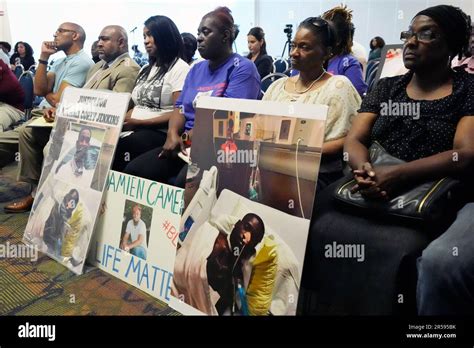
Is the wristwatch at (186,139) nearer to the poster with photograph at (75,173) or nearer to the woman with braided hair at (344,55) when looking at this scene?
the poster with photograph at (75,173)

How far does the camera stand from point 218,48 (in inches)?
80.4

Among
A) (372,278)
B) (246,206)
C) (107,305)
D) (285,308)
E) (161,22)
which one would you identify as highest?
(161,22)

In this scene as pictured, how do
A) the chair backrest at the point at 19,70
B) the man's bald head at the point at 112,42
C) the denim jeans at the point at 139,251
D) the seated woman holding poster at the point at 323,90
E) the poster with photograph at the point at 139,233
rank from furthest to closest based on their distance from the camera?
the chair backrest at the point at 19,70 < the man's bald head at the point at 112,42 < the denim jeans at the point at 139,251 < the poster with photograph at the point at 139,233 < the seated woman holding poster at the point at 323,90

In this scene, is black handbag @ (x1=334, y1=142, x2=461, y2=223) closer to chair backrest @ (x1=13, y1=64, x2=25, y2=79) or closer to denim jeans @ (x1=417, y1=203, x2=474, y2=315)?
denim jeans @ (x1=417, y1=203, x2=474, y2=315)

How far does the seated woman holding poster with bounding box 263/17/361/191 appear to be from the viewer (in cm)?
160

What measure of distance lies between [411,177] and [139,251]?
1148mm

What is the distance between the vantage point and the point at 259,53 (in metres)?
3.79

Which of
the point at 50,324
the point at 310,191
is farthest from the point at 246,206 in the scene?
the point at 50,324

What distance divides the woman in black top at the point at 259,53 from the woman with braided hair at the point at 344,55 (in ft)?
3.74

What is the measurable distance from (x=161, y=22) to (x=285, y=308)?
5.67 ft

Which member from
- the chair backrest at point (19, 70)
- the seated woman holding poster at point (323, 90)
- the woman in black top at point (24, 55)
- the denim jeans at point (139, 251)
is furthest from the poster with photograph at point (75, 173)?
the woman in black top at point (24, 55)

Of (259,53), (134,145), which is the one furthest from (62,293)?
(259,53)

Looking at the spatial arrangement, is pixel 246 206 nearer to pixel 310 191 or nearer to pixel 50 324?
pixel 310 191

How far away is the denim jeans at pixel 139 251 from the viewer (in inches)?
72.6
